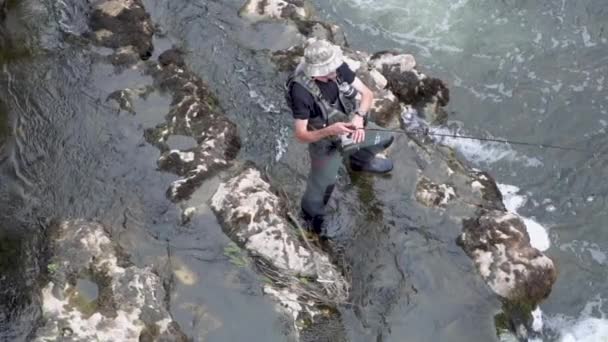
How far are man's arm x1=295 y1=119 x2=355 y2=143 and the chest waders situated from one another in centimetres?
26

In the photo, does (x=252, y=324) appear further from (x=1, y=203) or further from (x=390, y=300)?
(x=1, y=203)

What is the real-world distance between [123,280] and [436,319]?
3653 mm

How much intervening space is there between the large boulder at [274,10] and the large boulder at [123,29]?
190cm

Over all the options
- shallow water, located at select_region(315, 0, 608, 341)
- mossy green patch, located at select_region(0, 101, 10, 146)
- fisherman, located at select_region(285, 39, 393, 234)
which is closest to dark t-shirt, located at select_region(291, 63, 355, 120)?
fisherman, located at select_region(285, 39, 393, 234)

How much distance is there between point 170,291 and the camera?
718cm

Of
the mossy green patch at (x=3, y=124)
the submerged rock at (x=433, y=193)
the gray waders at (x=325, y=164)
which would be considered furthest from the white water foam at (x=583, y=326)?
the mossy green patch at (x=3, y=124)

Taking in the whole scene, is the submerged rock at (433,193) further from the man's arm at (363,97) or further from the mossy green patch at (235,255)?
the mossy green patch at (235,255)

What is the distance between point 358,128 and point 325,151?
65 centimetres

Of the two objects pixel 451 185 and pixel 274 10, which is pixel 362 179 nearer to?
pixel 451 185

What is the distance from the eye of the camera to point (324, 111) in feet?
21.9

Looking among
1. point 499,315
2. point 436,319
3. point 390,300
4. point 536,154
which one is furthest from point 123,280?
point 536,154

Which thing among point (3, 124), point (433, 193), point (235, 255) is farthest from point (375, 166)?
point (3, 124)

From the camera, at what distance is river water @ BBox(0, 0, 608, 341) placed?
729 centimetres

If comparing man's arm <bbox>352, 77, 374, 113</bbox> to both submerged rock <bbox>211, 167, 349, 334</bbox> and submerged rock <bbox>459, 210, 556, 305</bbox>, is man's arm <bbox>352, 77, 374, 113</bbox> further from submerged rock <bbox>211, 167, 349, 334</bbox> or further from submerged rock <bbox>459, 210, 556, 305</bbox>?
submerged rock <bbox>459, 210, 556, 305</bbox>
